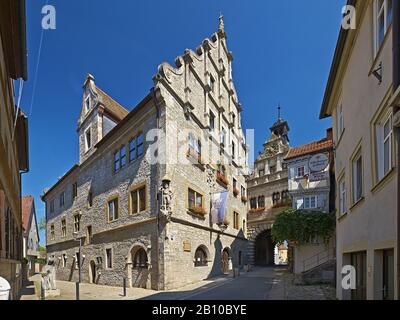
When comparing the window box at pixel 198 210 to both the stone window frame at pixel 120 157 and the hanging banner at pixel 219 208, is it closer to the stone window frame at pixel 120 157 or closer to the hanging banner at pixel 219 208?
the hanging banner at pixel 219 208

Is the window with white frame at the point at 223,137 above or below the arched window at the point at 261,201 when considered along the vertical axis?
above

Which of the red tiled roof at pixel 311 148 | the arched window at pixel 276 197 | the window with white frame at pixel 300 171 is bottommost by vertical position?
the arched window at pixel 276 197

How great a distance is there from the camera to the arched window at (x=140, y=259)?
1344 cm

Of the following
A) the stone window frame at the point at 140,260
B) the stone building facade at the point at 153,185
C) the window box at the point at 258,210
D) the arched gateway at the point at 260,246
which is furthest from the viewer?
the window box at the point at 258,210

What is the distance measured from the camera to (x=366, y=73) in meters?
6.39

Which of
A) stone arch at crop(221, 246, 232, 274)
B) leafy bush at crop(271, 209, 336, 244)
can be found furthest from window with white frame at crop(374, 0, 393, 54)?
stone arch at crop(221, 246, 232, 274)

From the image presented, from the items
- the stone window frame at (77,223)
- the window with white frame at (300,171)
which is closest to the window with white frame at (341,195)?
the window with white frame at (300,171)

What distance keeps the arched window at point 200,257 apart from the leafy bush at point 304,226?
5348 millimetres

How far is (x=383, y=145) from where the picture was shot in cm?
565

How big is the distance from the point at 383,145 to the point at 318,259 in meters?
14.9

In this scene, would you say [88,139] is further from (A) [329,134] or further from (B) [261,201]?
(A) [329,134]

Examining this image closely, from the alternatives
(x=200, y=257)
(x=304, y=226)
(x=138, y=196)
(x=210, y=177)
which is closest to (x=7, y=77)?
(x=138, y=196)
